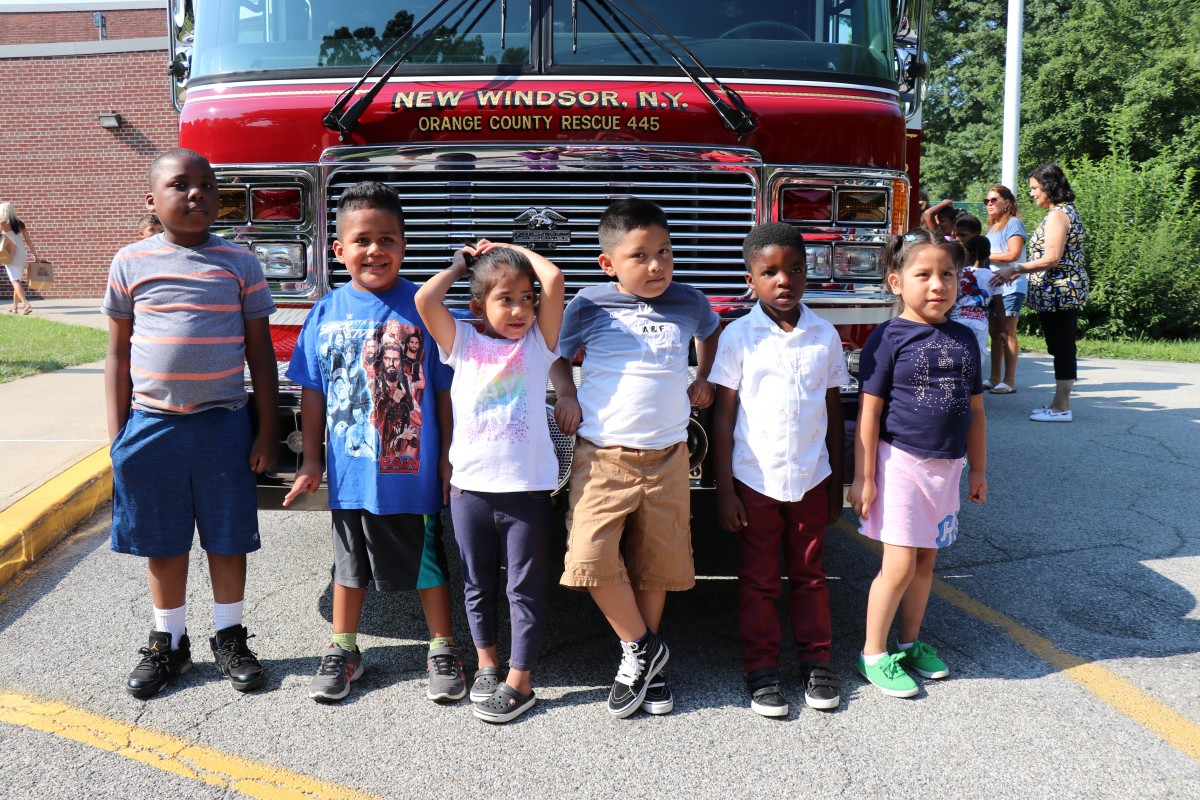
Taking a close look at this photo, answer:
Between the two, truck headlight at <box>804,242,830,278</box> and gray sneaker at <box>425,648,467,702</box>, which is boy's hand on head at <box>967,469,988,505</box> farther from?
gray sneaker at <box>425,648,467,702</box>

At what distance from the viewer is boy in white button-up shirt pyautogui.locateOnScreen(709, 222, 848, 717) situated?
3139 mm

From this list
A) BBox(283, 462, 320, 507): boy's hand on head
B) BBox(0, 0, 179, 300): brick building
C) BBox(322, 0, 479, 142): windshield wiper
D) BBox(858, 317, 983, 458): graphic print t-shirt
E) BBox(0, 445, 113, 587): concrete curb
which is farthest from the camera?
BBox(0, 0, 179, 300): brick building

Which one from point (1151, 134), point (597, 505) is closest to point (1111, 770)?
point (597, 505)

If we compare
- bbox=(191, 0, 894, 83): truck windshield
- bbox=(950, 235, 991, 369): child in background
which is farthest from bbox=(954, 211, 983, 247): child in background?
bbox=(191, 0, 894, 83): truck windshield

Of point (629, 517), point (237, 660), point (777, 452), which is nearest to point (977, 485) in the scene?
point (777, 452)

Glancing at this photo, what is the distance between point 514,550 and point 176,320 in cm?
128

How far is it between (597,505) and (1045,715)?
153 cm

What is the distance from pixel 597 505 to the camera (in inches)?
120

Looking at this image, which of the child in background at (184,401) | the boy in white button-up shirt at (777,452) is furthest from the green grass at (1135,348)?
the child in background at (184,401)

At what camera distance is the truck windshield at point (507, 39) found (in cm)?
383

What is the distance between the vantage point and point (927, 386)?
3.17 m

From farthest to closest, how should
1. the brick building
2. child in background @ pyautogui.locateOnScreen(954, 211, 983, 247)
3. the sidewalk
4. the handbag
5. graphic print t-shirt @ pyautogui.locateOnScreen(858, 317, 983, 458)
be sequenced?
the brick building → the handbag → child in background @ pyautogui.locateOnScreen(954, 211, 983, 247) → the sidewalk → graphic print t-shirt @ pyautogui.locateOnScreen(858, 317, 983, 458)

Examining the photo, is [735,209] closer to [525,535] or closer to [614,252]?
[614,252]

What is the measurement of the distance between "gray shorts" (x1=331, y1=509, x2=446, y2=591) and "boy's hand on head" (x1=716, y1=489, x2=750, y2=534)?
36.8 inches
